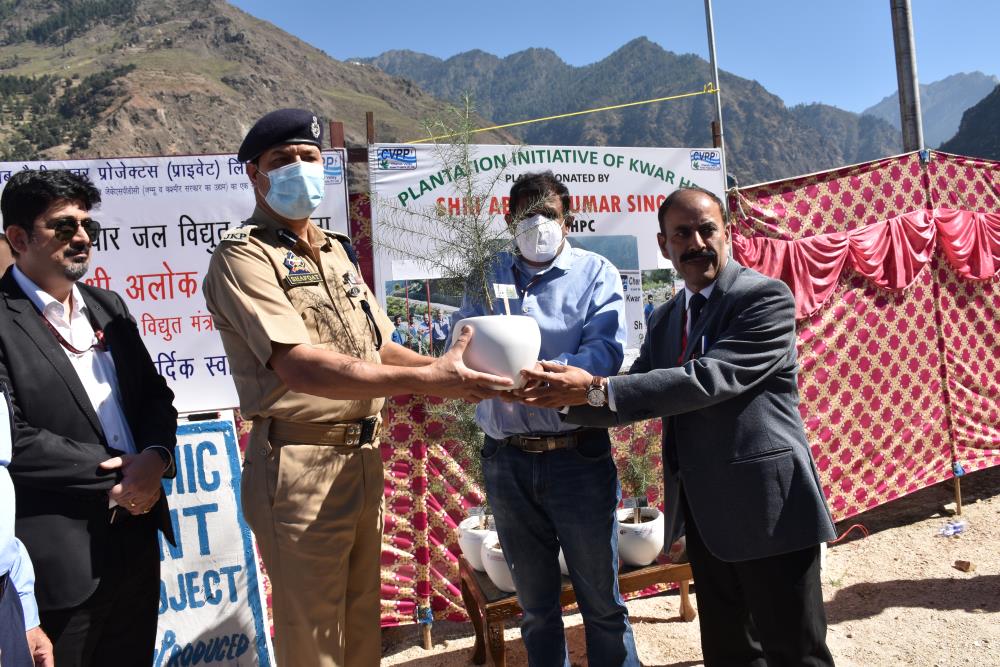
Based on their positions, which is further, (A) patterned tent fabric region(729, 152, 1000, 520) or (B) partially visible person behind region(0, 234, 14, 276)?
(A) patterned tent fabric region(729, 152, 1000, 520)

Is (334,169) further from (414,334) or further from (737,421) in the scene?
(737,421)

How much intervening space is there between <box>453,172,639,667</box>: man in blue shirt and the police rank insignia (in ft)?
1.46

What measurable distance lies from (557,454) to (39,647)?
135 cm

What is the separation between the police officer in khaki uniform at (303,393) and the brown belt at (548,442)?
36 cm

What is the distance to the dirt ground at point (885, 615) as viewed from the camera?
311cm

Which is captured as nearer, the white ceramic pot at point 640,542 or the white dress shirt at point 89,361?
the white dress shirt at point 89,361

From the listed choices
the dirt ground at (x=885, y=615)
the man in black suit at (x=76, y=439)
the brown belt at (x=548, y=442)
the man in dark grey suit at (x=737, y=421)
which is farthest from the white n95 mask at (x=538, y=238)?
the dirt ground at (x=885, y=615)

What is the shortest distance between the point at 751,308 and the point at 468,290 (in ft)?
2.53

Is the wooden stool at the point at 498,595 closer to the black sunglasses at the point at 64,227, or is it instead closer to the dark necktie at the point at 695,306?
the dark necktie at the point at 695,306

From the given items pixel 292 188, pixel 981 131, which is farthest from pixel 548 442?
pixel 981 131

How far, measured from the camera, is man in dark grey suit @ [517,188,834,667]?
70.0 inches

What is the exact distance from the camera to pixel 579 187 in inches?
148

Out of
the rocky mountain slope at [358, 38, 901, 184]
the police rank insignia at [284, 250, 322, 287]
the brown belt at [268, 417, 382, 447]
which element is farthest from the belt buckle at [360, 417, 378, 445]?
the rocky mountain slope at [358, 38, 901, 184]

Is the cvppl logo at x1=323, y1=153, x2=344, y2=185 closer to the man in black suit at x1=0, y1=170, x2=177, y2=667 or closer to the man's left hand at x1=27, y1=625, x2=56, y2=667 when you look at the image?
the man in black suit at x1=0, y1=170, x2=177, y2=667
